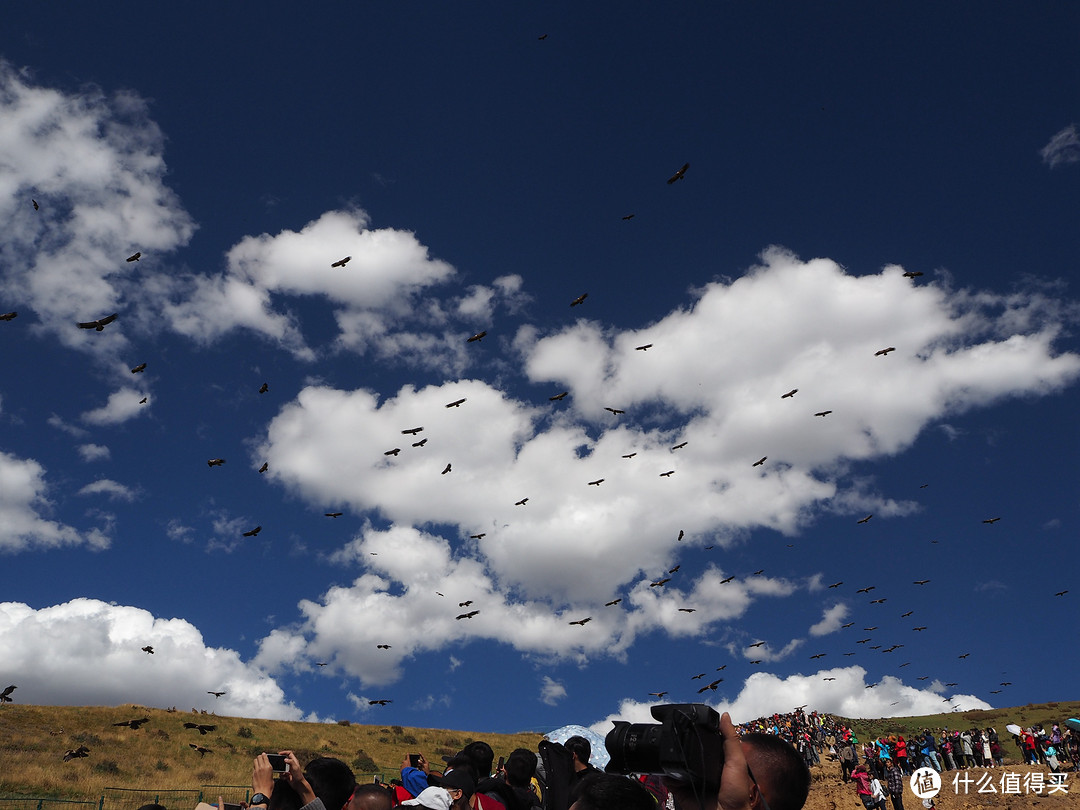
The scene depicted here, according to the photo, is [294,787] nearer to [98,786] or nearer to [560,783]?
[560,783]

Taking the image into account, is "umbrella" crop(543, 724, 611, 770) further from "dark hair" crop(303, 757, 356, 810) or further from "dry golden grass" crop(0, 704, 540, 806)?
"dry golden grass" crop(0, 704, 540, 806)

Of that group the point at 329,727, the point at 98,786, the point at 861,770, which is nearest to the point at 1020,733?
the point at 861,770

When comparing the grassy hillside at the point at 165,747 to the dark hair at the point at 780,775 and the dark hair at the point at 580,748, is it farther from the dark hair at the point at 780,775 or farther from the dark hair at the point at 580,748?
the dark hair at the point at 780,775

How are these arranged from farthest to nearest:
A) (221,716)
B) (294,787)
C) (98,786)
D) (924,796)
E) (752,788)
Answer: (221,716)
(98,786)
(924,796)
(294,787)
(752,788)

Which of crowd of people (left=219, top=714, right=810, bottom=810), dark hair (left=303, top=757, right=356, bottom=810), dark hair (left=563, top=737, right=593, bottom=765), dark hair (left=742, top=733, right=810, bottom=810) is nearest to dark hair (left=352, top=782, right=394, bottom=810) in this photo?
crowd of people (left=219, top=714, right=810, bottom=810)

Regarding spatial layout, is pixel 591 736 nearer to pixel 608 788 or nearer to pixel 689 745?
pixel 689 745

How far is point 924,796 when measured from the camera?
21.9 metres

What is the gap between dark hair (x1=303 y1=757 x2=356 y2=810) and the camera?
4.86 metres

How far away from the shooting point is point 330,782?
16.1 ft

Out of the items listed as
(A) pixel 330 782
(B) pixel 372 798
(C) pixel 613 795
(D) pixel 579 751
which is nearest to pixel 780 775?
(C) pixel 613 795

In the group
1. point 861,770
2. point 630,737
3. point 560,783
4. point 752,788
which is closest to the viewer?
point 752,788

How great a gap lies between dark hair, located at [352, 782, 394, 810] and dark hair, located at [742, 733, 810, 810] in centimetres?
320

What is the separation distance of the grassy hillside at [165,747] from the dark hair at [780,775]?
3166 centimetres

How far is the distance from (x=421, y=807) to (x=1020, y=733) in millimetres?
35779
